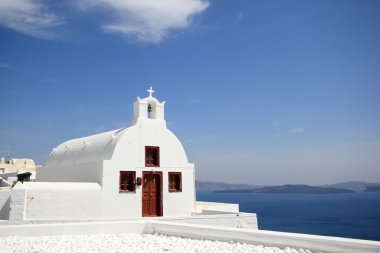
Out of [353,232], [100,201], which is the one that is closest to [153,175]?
[100,201]

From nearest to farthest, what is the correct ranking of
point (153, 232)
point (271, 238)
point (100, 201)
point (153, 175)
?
1. point (271, 238)
2. point (153, 232)
3. point (100, 201)
4. point (153, 175)

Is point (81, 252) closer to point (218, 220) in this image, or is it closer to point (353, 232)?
point (218, 220)

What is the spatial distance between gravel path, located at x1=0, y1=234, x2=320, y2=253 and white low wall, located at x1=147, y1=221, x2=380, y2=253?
208 mm

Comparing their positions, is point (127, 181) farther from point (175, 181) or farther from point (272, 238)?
point (272, 238)

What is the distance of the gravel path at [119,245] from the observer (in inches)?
359

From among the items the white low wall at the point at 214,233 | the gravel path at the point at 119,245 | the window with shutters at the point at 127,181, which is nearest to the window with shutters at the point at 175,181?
the window with shutters at the point at 127,181

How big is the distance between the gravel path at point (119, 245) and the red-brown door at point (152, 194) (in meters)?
7.68

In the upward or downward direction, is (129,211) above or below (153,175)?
below

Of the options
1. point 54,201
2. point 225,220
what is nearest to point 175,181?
point 225,220

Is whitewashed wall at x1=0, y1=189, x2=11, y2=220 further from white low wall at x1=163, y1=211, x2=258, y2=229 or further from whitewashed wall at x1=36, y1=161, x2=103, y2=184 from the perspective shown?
white low wall at x1=163, y1=211, x2=258, y2=229

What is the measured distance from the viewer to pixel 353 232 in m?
73.6

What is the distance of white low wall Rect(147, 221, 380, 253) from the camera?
737 cm

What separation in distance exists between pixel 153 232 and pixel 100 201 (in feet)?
20.7

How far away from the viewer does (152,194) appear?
19672 mm
